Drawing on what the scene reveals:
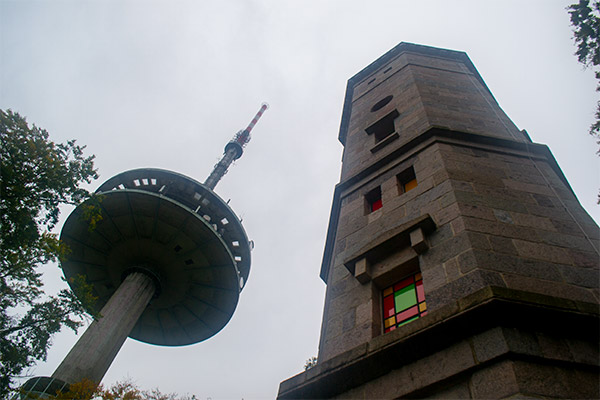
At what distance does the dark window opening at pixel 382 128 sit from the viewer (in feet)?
44.4

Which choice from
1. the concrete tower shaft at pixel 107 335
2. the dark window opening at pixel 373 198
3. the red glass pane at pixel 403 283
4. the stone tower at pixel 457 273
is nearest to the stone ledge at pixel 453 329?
the stone tower at pixel 457 273

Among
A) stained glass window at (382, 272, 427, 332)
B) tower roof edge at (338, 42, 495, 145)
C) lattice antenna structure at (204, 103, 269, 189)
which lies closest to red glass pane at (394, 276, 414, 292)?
stained glass window at (382, 272, 427, 332)

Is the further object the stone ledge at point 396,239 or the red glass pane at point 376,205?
the red glass pane at point 376,205

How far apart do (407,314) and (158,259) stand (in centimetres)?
2009

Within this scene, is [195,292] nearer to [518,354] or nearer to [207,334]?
[207,334]

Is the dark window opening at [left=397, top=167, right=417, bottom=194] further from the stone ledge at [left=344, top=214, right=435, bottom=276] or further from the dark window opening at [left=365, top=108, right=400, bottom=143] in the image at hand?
the dark window opening at [left=365, top=108, right=400, bottom=143]

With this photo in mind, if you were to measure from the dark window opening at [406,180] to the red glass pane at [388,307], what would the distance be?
3.19m

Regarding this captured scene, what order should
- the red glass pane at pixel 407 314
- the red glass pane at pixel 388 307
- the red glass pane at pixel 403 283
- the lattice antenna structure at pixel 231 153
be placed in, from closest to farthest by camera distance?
the red glass pane at pixel 407 314 → the red glass pane at pixel 388 307 → the red glass pane at pixel 403 283 → the lattice antenna structure at pixel 231 153

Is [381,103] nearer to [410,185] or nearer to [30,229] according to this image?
[410,185]

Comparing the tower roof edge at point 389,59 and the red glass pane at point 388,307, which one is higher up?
the tower roof edge at point 389,59

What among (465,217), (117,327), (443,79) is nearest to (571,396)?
(465,217)

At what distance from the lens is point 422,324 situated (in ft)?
16.9

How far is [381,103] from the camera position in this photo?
605 inches

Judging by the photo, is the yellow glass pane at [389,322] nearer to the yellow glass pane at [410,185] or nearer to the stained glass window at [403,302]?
the stained glass window at [403,302]
